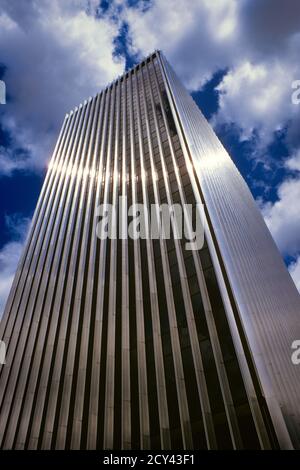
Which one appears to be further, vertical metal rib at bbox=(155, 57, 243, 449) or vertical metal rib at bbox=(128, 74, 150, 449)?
vertical metal rib at bbox=(128, 74, 150, 449)

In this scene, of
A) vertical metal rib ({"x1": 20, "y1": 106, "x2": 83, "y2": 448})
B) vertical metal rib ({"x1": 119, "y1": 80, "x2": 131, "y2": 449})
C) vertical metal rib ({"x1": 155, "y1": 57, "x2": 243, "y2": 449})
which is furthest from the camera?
vertical metal rib ({"x1": 20, "y1": 106, "x2": 83, "y2": 448})

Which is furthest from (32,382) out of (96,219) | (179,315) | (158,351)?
(96,219)

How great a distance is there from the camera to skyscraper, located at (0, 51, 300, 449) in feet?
44.4

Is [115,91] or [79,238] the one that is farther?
[115,91]

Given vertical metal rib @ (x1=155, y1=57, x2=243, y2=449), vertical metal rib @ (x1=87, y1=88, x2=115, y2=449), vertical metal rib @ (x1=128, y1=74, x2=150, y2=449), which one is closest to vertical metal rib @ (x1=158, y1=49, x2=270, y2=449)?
vertical metal rib @ (x1=155, y1=57, x2=243, y2=449)

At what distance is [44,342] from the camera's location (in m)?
22.1

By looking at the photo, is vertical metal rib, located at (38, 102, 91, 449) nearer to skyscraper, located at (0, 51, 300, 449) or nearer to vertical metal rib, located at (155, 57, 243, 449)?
skyscraper, located at (0, 51, 300, 449)

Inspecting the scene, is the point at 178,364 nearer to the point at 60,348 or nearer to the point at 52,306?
the point at 60,348

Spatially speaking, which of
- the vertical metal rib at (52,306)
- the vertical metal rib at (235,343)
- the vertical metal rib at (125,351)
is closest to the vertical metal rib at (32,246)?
the vertical metal rib at (52,306)

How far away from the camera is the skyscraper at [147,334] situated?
532 inches

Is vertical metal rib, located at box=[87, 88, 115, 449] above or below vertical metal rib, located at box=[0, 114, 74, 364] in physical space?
below

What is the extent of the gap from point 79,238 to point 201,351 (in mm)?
17377
